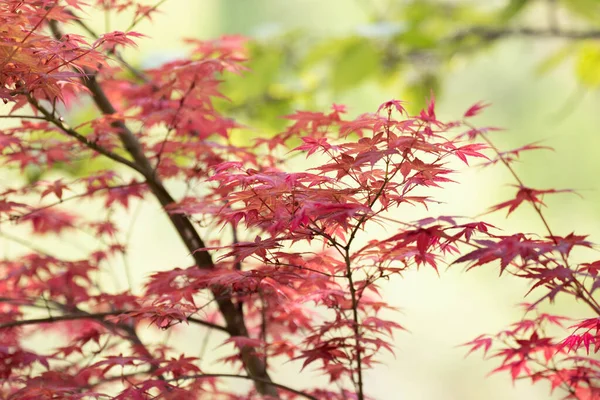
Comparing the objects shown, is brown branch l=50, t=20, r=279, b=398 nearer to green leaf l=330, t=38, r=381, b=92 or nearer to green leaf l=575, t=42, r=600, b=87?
green leaf l=330, t=38, r=381, b=92

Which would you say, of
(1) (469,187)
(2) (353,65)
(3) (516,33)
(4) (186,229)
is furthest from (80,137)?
(1) (469,187)

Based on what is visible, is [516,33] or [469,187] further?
[469,187]

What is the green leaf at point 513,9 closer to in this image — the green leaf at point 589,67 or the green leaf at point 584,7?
the green leaf at point 584,7

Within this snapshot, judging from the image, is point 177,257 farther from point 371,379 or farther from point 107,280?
point 371,379

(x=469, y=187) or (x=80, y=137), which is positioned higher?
(x=469, y=187)

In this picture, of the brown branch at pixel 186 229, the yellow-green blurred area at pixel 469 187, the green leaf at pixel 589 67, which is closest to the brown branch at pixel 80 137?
the brown branch at pixel 186 229

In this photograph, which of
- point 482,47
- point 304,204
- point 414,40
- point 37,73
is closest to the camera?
point 304,204

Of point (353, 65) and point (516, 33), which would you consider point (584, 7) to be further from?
point (353, 65)

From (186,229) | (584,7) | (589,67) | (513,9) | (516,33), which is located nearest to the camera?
(186,229)

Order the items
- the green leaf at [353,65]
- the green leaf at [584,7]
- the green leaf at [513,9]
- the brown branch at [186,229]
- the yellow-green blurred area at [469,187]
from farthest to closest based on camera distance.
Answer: the yellow-green blurred area at [469,187], the green leaf at [353,65], the green leaf at [584,7], the green leaf at [513,9], the brown branch at [186,229]

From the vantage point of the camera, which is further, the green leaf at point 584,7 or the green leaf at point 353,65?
the green leaf at point 353,65

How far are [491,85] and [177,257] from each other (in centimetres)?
301

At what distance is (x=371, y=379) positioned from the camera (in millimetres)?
4938

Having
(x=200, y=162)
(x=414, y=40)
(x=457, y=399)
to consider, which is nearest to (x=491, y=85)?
(x=457, y=399)
